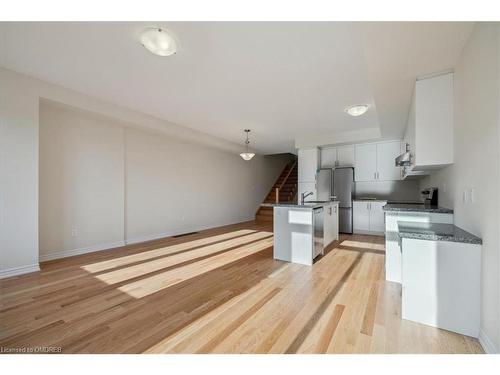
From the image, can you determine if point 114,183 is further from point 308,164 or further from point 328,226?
point 308,164

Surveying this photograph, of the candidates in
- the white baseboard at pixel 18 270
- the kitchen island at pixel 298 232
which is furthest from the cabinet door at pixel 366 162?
the white baseboard at pixel 18 270

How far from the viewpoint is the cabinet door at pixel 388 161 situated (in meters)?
5.52

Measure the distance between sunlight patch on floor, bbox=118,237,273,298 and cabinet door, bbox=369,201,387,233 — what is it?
10.3ft

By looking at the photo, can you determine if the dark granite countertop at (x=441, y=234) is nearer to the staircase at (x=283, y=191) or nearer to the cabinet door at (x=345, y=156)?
the cabinet door at (x=345, y=156)

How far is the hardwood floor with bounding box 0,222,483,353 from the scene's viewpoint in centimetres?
158

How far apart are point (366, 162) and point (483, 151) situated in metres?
4.60

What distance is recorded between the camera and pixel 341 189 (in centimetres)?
588

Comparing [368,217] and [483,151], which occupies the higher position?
[483,151]

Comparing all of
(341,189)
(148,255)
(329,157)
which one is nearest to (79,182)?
(148,255)

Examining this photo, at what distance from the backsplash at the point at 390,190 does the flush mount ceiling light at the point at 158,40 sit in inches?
226

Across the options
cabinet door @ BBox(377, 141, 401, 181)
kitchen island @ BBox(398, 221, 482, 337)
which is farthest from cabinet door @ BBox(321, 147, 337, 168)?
kitchen island @ BBox(398, 221, 482, 337)

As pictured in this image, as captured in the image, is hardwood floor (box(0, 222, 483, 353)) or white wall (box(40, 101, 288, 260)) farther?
white wall (box(40, 101, 288, 260))

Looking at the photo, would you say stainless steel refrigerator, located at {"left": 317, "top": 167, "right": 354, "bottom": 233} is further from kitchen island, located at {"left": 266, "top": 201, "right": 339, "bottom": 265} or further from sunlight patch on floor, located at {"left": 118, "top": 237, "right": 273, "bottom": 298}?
sunlight patch on floor, located at {"left": 118, "top": 237, "right": 273, "bottom": 298}
